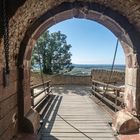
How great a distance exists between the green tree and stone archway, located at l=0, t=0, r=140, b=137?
1509 centimetres

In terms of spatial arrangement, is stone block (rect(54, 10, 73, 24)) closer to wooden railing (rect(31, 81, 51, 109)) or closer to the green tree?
wooden railing (rect(31, 81, 51, 109))

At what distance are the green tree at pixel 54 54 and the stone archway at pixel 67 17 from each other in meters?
15.1

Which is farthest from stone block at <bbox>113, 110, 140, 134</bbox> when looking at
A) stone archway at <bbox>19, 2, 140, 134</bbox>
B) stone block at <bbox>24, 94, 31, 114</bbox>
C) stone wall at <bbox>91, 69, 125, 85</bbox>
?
stone wall at <bbox>91, 69, 125, 85</bbox>

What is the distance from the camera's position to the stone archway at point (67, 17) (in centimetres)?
384

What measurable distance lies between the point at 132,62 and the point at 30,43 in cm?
171

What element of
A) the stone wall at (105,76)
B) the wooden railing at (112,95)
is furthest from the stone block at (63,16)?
the stone wall at (105,76)

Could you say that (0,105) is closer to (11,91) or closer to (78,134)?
(11,91)

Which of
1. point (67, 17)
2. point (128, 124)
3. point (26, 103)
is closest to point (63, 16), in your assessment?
point (67, 17)

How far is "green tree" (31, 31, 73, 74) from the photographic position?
19.8m

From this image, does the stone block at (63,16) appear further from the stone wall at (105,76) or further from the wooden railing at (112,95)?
the stone wall at (105,76)

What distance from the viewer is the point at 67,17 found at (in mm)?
4625

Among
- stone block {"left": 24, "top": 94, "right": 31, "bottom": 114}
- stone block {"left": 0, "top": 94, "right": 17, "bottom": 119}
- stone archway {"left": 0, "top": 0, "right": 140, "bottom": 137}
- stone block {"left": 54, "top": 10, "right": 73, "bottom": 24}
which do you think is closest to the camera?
stone block {"left": 0, "top": 94, "right": 17, "bottom": 119}

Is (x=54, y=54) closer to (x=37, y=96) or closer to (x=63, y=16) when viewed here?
(x=37, y=96)

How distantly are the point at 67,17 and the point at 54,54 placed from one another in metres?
15.6
